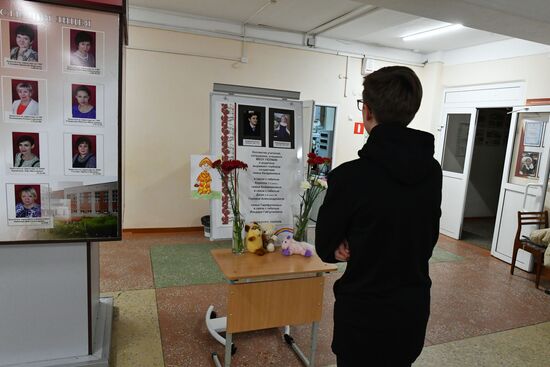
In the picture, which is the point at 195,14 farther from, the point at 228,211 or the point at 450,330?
the point at 450,330

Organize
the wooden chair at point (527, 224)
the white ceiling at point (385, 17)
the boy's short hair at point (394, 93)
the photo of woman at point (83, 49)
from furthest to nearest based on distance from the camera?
the wooden chair at point (527, 224) → the white ceiling at point (385, 17) → the photo of woman at point (83, 49) → the boy's short hair at point (394, 93)

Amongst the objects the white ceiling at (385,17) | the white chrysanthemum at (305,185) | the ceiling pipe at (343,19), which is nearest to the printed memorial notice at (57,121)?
the white chrysanthemum at (305,185)

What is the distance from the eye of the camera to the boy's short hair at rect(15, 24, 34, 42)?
173 centimetres

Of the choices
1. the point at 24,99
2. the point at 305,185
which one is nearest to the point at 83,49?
the point at 24,99

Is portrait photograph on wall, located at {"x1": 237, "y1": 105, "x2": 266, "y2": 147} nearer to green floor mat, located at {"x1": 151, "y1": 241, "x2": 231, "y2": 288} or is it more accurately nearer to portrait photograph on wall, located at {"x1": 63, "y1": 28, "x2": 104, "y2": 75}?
portrait photograph on wall, located at {"x1": 63, "y1": 28, "x2": 104, "y2": 75}

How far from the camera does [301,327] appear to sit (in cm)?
298

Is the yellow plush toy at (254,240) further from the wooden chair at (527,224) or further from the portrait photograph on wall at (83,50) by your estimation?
the wooden chair at (527,224)

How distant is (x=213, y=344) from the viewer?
2.65 m

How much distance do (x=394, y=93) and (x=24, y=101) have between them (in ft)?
5.61

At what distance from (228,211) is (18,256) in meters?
1.16

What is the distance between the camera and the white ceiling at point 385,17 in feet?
9.90

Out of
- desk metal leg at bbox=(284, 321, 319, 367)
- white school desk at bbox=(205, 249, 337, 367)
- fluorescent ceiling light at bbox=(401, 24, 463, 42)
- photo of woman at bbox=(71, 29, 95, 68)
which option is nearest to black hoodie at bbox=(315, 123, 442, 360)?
white school desk at bbox=(205, 249, 337, 367)

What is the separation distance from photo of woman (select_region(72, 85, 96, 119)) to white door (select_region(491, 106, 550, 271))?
474cm

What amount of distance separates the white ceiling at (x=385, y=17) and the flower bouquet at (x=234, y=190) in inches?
68.3
